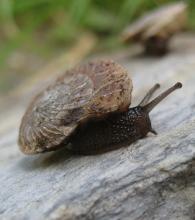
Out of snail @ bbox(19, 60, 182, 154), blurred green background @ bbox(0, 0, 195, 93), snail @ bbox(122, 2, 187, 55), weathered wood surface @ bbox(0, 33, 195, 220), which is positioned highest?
blurred green background @ bbox(0, 0, 195, 93)

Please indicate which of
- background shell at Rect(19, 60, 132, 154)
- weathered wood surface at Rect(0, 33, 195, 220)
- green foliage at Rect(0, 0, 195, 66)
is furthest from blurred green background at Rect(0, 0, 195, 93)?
weathered wood surface at Rect(0, 33, 195, 220)

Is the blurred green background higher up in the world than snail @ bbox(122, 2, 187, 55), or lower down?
higher up

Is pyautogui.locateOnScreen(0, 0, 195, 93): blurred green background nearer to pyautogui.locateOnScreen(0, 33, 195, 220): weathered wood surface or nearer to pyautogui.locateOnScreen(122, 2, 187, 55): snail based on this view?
pyautogui.locateOnScreen(122, 2, 187, 55): snail

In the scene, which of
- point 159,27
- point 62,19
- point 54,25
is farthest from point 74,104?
point 54,25

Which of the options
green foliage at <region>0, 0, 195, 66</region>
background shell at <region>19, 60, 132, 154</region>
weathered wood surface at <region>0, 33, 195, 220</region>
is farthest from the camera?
green foliage at <region>0, 0, 195, 66</region>

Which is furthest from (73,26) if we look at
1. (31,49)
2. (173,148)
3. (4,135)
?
(173,148)

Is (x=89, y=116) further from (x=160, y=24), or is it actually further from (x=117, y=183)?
(x=160, y=24)

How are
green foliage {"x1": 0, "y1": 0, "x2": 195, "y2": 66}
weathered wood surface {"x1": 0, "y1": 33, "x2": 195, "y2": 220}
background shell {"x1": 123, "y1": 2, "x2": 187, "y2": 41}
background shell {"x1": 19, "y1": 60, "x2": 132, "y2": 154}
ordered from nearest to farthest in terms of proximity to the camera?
weathered wood surface {"x1": 0, "y1": 33, "x2": 195, "y2": 220} → background shell {"x1": 19, "y1": 60, "x2": 132, "y2": 154} → background shell {"x1": 123, "y1": 2, "x2": 187, "y2": 41} → green foliage {"x1": 0, "y1": 0, "x2": 195, "y2": 66}
